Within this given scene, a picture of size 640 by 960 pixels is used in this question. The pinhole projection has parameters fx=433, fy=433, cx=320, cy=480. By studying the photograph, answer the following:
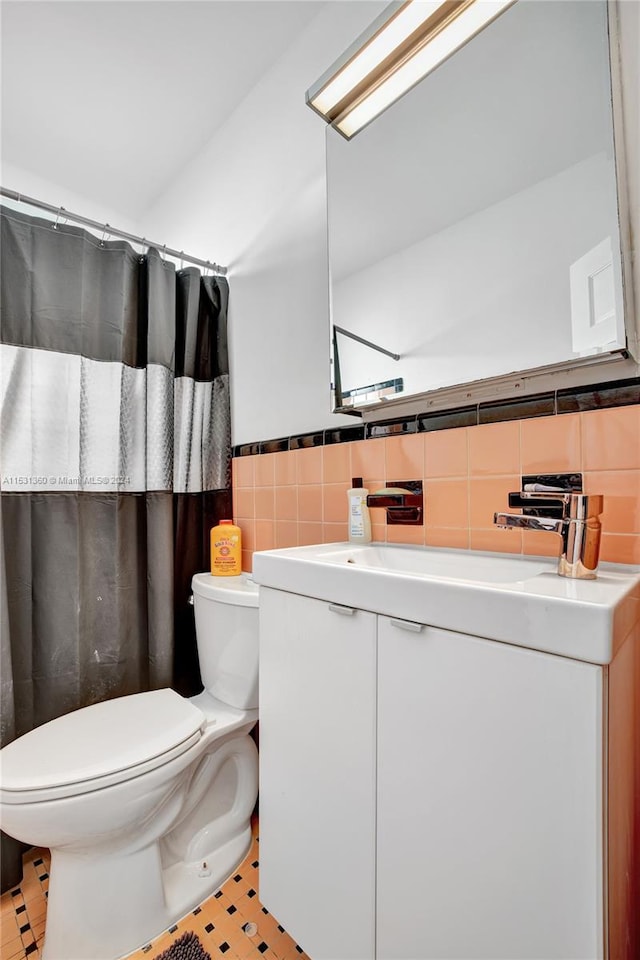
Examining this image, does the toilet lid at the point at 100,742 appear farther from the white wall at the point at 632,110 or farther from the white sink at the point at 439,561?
the white wall at the point at 632,110

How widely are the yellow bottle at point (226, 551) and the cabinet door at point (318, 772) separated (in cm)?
56

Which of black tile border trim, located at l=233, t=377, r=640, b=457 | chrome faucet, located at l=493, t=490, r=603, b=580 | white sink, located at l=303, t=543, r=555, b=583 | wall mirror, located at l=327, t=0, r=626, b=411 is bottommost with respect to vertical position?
white sink, located at l=303, t=543, r=555, b=583

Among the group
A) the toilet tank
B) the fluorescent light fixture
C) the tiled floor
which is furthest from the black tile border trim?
the tiled floor

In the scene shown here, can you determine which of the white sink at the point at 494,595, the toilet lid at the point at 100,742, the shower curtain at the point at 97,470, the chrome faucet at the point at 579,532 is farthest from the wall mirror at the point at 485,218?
the toilet lid at the point at 100,742

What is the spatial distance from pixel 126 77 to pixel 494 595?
191cm

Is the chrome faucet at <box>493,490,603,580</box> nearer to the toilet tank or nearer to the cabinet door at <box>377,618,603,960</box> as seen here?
the cabinet door at <box>377,618,603,960</box>

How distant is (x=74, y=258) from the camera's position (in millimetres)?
1300

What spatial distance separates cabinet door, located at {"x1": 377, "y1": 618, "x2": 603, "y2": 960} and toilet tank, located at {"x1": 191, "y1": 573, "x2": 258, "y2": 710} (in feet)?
1.83

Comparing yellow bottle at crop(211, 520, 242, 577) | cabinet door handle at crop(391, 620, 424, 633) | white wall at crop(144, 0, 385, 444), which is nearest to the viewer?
cabinet door handle at crop(391, 620, 424, 633)

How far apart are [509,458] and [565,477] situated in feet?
0.36

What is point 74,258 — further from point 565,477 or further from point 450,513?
point 565,477

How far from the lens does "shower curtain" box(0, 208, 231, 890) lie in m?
1.20

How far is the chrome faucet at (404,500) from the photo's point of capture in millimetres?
1025

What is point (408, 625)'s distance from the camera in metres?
0.62
